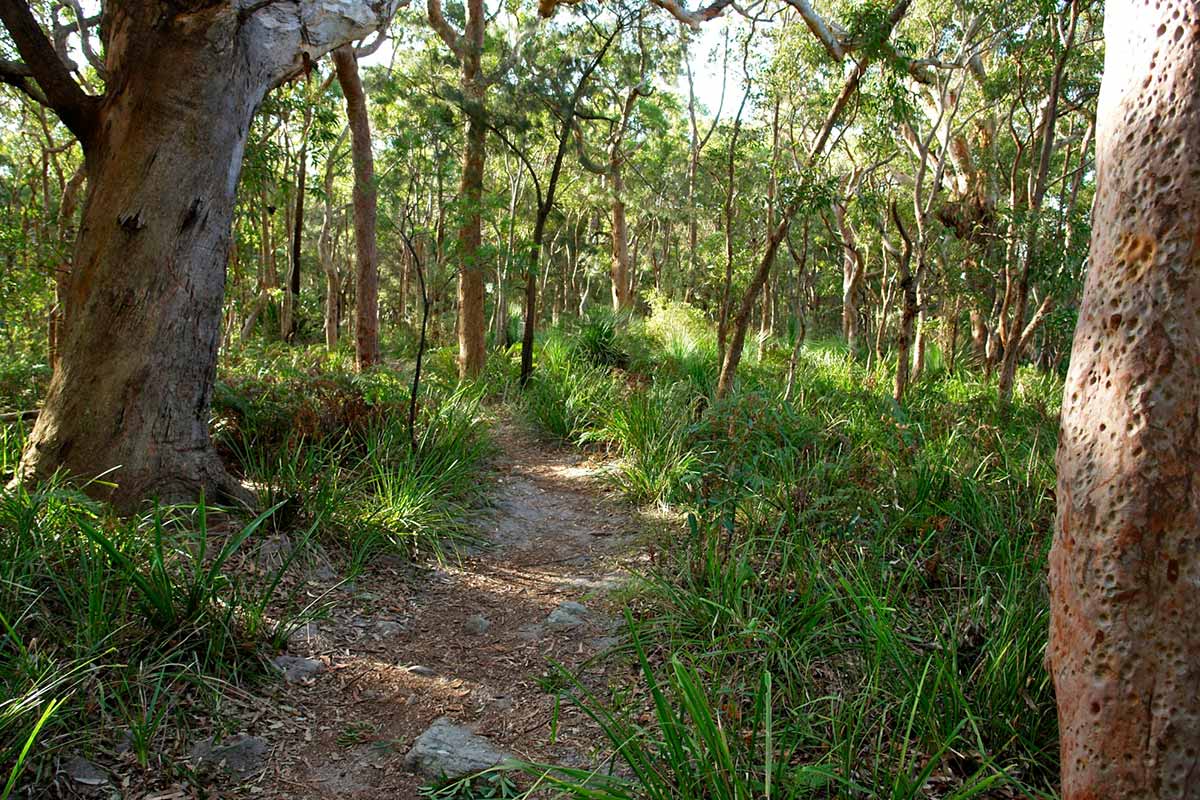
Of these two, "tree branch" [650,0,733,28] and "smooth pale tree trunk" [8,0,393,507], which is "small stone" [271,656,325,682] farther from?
"tree branch" [650,0,733,28]

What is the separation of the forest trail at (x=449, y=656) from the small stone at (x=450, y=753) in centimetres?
5

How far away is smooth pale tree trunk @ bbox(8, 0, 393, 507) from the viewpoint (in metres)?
3.83

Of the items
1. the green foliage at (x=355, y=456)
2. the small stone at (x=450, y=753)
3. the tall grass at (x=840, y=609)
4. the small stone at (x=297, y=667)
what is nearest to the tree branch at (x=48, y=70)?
the green foliage at (x=355, y=456)

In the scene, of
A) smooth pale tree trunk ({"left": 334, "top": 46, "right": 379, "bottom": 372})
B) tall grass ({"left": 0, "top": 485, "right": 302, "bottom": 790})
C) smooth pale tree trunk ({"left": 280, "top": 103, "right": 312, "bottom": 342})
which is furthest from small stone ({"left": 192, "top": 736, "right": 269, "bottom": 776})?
smooth pale tree trunk ({"left": 280, "top": 103, "right": 312, "bottom": 342})

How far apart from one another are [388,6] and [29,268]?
4.99m

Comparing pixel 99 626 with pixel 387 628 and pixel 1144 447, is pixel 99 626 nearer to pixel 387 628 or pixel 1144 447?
pixel 387 628

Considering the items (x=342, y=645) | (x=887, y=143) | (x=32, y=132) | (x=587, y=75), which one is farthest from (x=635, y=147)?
(x=342, y=645)

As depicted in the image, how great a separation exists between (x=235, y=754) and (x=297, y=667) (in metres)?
0.63

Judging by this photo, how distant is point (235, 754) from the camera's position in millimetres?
2629

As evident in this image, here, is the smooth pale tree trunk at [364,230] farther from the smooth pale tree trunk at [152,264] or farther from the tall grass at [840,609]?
the smooth pale tree trunk at [152,264]

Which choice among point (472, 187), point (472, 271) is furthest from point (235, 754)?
point (472, 271)

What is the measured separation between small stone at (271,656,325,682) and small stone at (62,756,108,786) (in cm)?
85

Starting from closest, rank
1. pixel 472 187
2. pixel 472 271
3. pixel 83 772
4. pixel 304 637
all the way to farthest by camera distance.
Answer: pixel 83 772, pixel 304 637, pixel 472 187, pixel 472 271

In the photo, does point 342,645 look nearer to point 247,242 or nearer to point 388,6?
point 388,6
